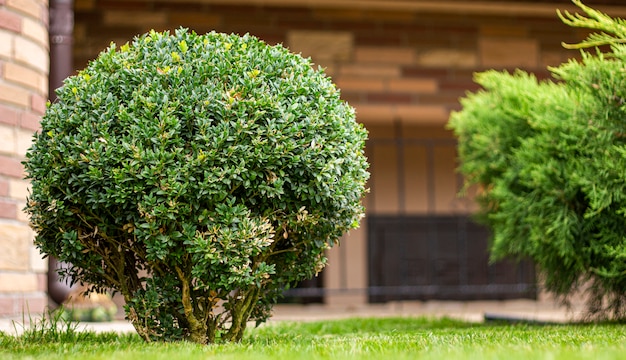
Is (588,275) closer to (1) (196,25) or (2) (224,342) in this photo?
(2) (224,342)

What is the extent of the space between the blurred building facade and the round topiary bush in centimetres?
535

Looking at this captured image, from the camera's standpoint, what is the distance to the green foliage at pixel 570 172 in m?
5.12

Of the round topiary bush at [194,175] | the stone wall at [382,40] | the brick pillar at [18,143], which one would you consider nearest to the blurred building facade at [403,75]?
the stone wall at [382,40]

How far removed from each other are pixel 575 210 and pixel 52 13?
4.82 meters

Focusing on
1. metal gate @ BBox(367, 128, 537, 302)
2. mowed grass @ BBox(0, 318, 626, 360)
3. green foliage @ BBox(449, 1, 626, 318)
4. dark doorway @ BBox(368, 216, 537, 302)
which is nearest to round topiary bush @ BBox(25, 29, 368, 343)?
mowed grass @ BBox(0, 318, 626, 360)

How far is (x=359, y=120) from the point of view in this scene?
9.76m

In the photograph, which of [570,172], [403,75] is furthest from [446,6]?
[570,172]

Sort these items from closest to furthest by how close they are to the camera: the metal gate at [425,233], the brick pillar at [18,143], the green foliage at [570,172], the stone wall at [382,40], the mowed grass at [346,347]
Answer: the mowed grass at [346,347] < the green foliage at [570,172] < the brick pillar at [18,143] < the stone wall at [382,40] < the metal gate at [425,233]

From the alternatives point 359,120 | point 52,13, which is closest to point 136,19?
point 52,13

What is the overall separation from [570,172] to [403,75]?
15.1 feet

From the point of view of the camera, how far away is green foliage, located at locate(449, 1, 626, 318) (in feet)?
16.8

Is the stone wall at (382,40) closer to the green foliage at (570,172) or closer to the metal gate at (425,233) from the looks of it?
the metal gate at (425,233)

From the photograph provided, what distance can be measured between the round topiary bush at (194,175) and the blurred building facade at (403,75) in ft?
17.6

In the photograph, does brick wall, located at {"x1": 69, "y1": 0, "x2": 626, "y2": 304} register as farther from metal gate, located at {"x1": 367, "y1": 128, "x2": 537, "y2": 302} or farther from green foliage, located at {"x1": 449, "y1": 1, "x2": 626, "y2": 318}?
green foliage, located at {"x1": 449, "y1": 1, "x2": 626, "y2": 318}
